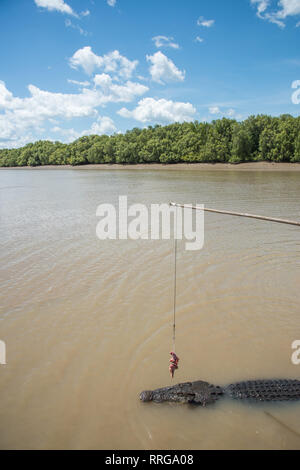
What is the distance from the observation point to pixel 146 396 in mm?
4492

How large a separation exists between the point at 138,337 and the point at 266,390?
2.61m

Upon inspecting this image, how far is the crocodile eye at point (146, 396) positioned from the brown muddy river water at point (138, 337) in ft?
0.36

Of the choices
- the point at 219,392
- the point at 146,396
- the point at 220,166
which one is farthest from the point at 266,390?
the point at 220,166

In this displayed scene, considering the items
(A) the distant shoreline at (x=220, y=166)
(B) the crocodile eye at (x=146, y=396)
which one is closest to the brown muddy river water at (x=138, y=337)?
(B) the crocodile eye at (x=146, y=396)

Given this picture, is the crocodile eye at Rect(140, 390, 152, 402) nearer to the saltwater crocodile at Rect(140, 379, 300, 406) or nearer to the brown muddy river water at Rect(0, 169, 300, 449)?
the saltwater crocodile at Rect(140, 379, 300, 406)

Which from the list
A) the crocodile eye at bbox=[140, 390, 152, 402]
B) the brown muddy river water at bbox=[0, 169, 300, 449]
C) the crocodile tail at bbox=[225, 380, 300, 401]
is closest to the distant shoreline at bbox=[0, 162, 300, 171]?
the brown muddy river water at bbox=[0, 169, 300, 449]

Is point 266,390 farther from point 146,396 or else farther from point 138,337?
point 138,337

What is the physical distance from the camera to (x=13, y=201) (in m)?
22.8

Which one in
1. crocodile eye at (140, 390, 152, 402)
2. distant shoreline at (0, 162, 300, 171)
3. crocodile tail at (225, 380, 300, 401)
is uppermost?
distant shoreline at (0, 162, 300, 171)

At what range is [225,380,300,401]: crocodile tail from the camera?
442 cm

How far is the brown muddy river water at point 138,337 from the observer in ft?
13.5

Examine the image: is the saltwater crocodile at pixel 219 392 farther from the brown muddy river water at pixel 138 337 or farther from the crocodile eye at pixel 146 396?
the brown muddy river water at pixel 138 337

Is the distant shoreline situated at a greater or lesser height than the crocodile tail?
greater
